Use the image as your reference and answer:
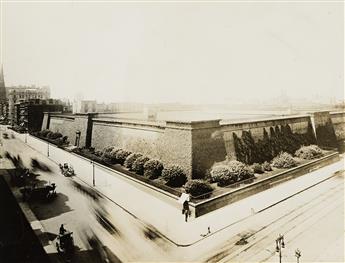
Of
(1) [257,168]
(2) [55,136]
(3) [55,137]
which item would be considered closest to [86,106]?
(2) [55,136]

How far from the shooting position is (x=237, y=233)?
42.8 feet

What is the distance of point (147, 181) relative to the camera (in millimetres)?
18891

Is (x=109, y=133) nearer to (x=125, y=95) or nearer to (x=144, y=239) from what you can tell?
(x=125, y=95)

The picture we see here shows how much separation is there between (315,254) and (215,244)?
12.7 ft

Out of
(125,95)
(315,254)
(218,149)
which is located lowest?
(315,254)

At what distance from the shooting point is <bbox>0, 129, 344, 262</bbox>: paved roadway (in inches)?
447

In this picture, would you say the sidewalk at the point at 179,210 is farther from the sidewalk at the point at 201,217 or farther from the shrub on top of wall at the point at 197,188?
the shrub on top of wall at the point at 197,188

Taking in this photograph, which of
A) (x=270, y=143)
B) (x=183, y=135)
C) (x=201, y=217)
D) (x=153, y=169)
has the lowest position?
(x=201, y=217)

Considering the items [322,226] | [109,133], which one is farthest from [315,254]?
[109,133]

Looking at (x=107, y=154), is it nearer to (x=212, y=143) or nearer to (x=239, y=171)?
(x=212, y=143)

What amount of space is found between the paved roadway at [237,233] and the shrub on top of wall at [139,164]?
4.62 m

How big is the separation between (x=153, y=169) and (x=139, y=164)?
1605 millimetres

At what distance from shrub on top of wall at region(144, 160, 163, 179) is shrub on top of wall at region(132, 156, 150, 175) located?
854 mm

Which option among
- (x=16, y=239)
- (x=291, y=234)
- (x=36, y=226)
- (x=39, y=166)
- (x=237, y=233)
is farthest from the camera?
(x=39, y=166)
